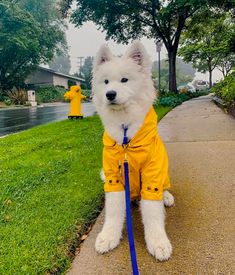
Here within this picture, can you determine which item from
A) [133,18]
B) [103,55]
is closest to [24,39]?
[133,18]

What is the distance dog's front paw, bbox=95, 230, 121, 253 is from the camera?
2.72 m

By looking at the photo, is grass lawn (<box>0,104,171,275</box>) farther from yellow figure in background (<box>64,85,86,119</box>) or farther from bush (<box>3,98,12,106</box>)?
bush (<box>3,98,12,106</box>)

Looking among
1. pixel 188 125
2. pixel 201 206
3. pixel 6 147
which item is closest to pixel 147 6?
pixel 188 125

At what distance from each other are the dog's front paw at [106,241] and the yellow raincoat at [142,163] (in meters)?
0.38

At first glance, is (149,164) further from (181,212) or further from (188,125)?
(188,125)

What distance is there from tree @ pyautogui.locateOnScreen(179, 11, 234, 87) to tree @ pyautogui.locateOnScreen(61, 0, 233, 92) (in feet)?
5.56

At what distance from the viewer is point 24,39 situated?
117 ft

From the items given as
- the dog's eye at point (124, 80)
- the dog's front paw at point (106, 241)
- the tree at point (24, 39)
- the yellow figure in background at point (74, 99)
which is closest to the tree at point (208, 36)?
the yellow figure in background at point (74, 99)

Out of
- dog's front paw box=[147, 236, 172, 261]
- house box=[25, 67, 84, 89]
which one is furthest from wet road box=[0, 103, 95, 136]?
house box=[25, 67, 84, 89]

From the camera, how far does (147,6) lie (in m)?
21.9

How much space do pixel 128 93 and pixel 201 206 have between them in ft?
4.97

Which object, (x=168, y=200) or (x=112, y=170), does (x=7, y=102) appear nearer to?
(x=168, y=200)

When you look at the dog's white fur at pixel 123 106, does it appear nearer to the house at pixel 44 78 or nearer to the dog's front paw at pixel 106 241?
the dog's front paw at pixel 106 241

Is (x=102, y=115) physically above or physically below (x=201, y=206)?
above
